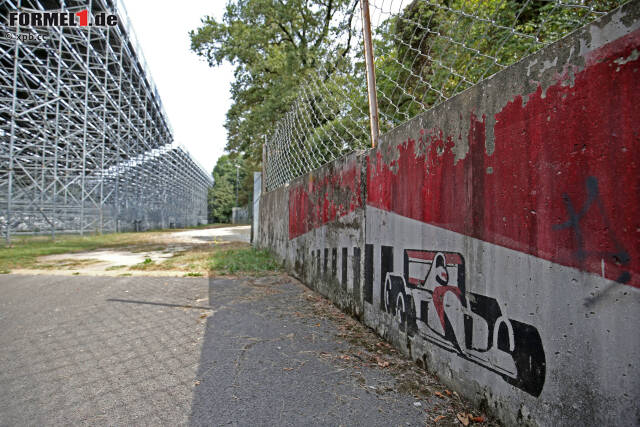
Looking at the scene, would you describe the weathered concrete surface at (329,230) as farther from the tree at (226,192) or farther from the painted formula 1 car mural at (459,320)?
the tree at (226,192)

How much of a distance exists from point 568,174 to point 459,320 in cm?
83

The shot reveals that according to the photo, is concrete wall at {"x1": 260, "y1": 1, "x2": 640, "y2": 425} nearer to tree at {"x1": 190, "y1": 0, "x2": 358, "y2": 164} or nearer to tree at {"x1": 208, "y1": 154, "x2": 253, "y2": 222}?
tree at {"x1": 190, "y1": 0, "x2": 358, "y2": 164}

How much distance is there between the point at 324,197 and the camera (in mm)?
3691

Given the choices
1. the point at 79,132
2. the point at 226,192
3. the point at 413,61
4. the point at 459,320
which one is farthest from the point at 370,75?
the point at 226,192

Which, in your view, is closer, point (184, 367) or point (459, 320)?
point (459, 320)

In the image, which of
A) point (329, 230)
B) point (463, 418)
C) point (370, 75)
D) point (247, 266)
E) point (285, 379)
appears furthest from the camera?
point (247, 266)

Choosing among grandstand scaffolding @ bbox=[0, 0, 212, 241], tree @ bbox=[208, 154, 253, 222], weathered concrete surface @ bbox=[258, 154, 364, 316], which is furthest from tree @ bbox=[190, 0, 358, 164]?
tree @ bbox=[208, 154, 253, 222]

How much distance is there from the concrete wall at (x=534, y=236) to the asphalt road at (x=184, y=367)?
17.4 inches

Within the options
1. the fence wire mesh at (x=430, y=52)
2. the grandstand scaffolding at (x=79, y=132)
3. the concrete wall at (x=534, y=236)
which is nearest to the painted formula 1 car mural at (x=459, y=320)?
the concrete wall at (x=534, y=236)

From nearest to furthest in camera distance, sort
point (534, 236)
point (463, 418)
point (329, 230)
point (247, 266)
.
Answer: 1. point (534, 236)
2. point (463, 418)
3. point (329, 230)
4. point (247, 266)

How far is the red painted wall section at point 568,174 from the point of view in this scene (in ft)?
3.08

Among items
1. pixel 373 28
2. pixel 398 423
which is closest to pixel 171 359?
pixel 398 423

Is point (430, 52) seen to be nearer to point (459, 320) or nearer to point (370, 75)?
point (370, 75)

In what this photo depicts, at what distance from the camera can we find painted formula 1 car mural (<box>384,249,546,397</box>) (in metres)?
1.22
